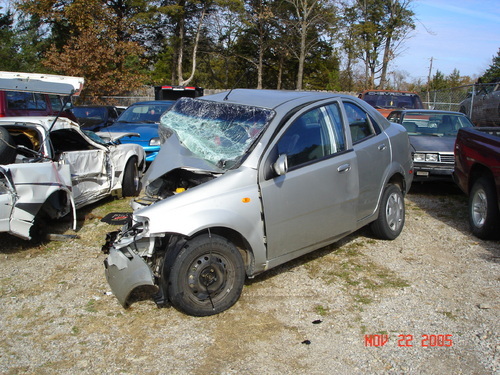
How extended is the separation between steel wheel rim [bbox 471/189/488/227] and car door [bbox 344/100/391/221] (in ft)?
4.65

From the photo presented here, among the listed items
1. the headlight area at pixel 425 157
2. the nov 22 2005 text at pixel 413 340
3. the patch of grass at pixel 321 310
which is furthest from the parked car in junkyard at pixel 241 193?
the headlight area at pixel 425 157

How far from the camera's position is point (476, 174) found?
6227mm

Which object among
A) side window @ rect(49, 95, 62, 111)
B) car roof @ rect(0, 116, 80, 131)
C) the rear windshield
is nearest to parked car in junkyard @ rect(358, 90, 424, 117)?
the rear windshield

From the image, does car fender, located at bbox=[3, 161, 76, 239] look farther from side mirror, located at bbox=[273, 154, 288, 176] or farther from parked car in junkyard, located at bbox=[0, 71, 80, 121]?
side mirror, located at bbox=[273, 154, 288, 176]

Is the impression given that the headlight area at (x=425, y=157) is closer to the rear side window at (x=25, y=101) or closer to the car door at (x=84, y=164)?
the car door at (x=84, y=164)

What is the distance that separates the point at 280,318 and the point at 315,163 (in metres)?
1.51

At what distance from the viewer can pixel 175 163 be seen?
13.9 feet

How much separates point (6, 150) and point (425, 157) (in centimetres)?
667

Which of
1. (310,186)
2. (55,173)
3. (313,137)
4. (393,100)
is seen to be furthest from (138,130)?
(393,100)

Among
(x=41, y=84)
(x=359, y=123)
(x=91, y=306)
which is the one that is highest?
(x=41, y=84)

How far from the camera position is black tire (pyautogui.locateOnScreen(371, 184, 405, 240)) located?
559 centimetres

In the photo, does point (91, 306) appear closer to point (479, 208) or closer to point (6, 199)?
point (6, 199)

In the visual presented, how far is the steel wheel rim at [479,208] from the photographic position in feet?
19.3

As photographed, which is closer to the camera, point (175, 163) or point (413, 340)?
point (413, 340)
